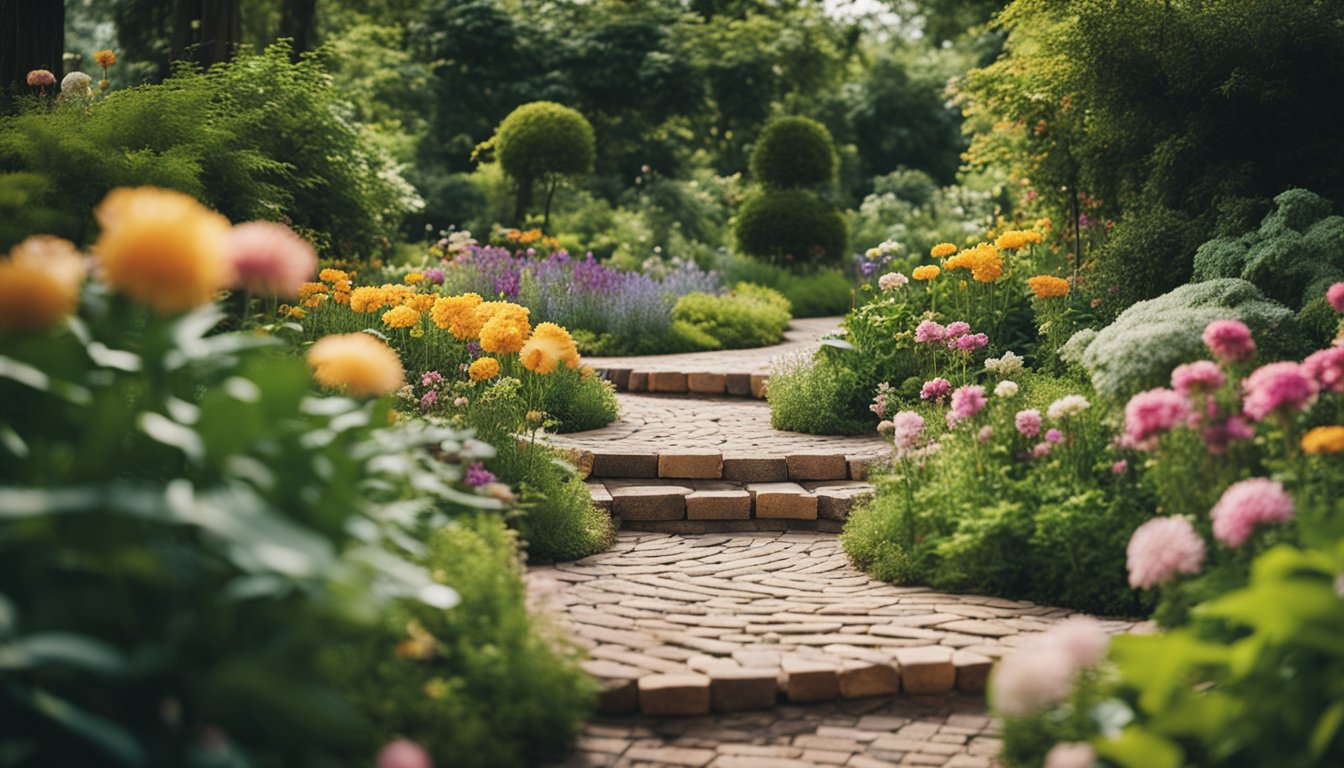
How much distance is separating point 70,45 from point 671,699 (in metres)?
45.3

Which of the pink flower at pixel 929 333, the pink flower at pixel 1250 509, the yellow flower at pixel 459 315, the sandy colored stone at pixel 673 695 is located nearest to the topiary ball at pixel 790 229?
the pink flower at pixel 929 333

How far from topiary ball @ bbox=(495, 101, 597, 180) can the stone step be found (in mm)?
9803

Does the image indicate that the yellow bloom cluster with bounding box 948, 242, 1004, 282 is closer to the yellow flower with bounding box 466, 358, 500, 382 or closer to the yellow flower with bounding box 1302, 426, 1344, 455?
the yellow flower with bounding box 466, 358, 500, 382

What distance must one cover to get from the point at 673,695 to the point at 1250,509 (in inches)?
72.3

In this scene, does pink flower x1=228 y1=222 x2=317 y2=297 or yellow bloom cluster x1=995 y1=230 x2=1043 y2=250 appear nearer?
pink flower x1=228 y1=222 x2=317 y2=297

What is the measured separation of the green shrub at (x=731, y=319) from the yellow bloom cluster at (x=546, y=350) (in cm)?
542

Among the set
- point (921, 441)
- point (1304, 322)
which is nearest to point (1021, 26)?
point (1304, 322)

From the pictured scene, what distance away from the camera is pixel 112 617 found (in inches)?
92.4

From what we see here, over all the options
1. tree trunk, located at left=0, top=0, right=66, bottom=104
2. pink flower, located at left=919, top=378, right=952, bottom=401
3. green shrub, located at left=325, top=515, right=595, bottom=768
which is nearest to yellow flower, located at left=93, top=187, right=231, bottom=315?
green shrub, located at left=325, top=515, right=595, bottom=768

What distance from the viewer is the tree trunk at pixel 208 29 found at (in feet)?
35.7

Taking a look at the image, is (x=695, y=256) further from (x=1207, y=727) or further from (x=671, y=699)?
(x=1207, y=727)

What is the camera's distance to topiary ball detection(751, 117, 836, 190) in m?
15.6

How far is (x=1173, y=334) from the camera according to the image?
4.92 meters

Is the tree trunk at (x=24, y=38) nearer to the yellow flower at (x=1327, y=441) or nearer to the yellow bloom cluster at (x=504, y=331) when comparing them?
the yellow bloom cluster at (x=504, y=331)
